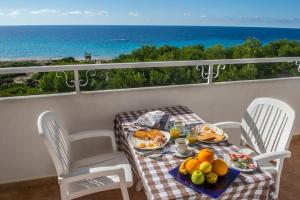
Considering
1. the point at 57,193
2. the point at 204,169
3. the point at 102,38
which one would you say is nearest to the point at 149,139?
the point at 204,169

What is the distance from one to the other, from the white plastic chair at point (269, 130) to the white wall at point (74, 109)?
55cm

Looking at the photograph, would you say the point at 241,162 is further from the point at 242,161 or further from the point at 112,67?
the point at 112,67

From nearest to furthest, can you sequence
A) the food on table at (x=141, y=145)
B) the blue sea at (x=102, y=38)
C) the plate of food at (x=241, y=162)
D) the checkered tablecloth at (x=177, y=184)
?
the checkered tablecloth at (x=177, y=184)
the plate of food at (x=241, y=162)
the food on table at (x=141, y=145)
the blue sea at (x=102, y=38)

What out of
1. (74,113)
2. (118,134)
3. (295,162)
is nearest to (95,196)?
(118,134)

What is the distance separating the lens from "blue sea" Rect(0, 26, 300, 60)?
23.8 meters

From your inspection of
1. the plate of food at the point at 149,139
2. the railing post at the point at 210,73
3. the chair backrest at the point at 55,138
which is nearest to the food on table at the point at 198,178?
the plate of food at the point at 149,139

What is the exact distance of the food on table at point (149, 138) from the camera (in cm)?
155

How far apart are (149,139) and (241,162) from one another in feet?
1.84

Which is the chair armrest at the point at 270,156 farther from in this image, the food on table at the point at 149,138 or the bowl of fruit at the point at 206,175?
the food on table at the point at 149,138

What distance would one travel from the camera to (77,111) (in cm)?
221

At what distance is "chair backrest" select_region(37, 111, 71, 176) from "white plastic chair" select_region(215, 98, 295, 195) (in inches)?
45.2

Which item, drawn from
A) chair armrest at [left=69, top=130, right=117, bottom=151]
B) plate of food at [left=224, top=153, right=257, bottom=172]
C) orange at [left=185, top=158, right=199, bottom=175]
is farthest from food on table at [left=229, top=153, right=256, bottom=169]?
chair armrest at [left=69, top=130, right=117, bottom=151]

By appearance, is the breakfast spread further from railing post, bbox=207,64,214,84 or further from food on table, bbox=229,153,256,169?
railing post, bbox=207,64,214,84

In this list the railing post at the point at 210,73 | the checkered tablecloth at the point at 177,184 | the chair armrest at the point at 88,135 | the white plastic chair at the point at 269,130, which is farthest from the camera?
the railing post at the point at 210,73
